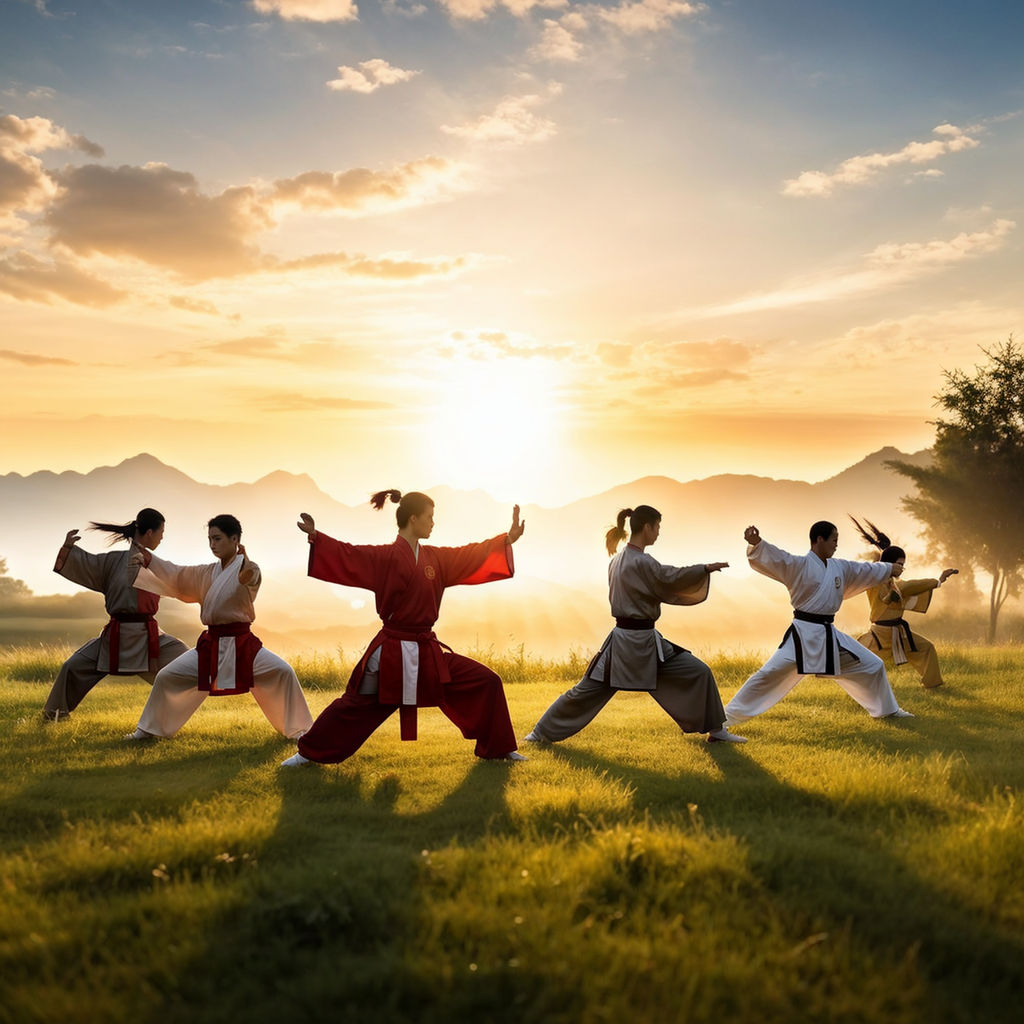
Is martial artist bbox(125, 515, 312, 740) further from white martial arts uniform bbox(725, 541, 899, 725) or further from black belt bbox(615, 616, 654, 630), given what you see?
white martial arts uniform bbox(725, 541, 899, 725)

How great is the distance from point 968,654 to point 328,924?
13465mm

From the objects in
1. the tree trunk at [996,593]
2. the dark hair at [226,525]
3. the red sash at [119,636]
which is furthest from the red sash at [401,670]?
the tree trunk at [996,593]

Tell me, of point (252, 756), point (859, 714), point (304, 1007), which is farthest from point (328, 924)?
point (859, 714)

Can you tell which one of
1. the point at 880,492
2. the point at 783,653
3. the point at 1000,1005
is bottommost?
the point at 1000,1005

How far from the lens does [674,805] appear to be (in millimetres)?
6230

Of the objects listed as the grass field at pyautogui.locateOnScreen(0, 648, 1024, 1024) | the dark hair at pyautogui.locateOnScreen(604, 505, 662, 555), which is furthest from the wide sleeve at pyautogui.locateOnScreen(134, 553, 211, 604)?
the dark hair at pyautogui.locateOnScreen(604, 505, 662, 555)

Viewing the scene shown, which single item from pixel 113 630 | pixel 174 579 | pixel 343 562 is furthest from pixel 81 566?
pixel 343 562

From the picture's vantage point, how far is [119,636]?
9.52 m

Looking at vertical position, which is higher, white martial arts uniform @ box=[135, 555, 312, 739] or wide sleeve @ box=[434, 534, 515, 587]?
wide sleeve @ box=[434, 534, 515, 587]

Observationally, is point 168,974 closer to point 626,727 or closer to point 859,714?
point 626,727

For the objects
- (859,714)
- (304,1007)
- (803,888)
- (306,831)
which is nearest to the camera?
(304,1007)

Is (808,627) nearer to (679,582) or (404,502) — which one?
(679,582)

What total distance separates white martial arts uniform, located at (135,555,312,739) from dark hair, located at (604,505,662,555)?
125 inches

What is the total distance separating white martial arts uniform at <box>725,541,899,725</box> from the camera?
30.1ft
